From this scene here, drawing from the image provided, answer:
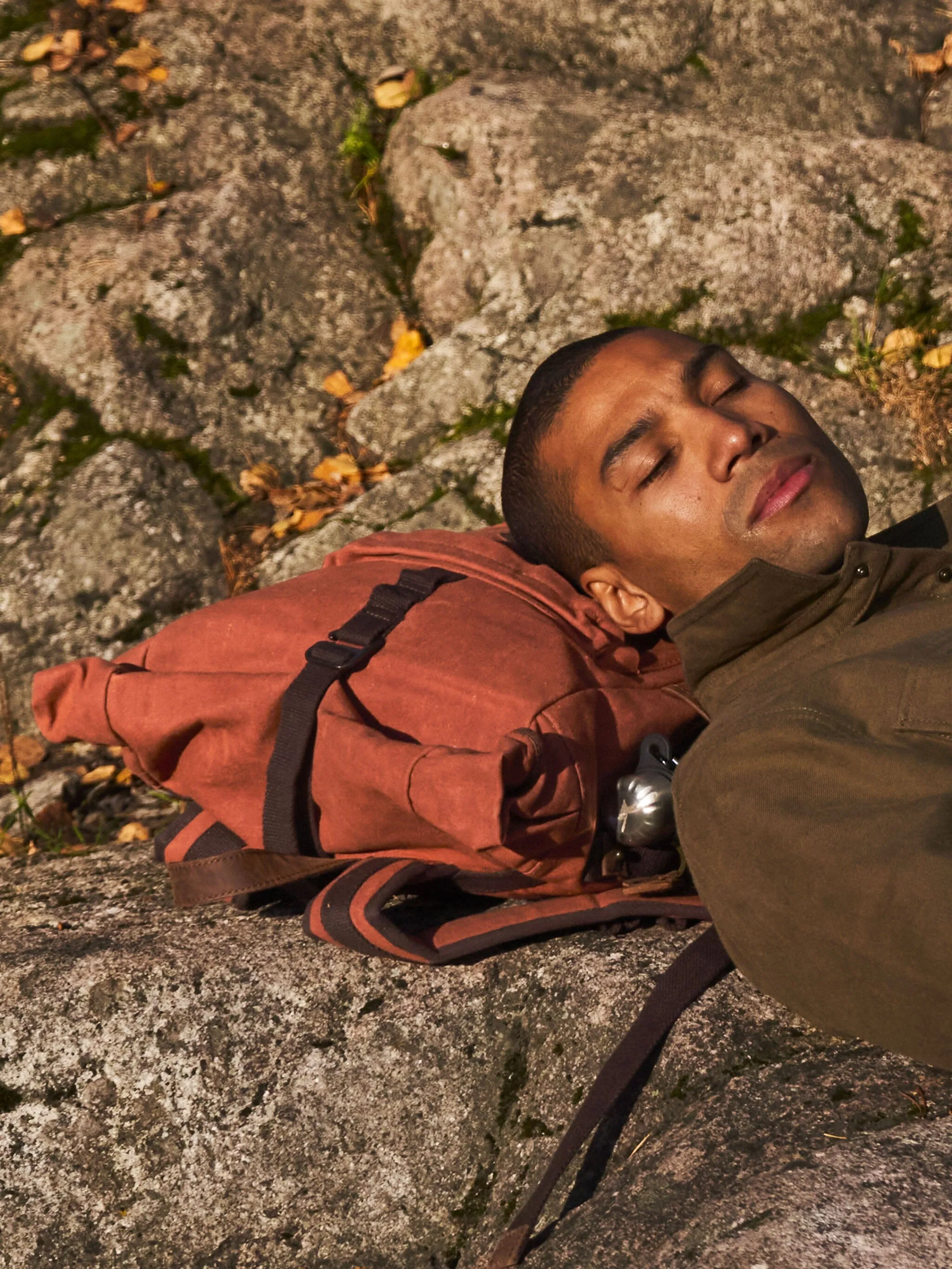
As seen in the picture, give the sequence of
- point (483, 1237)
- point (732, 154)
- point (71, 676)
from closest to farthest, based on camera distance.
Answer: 1. point (483, 1237)
2. point (71, 676)
3. point (732, 154)

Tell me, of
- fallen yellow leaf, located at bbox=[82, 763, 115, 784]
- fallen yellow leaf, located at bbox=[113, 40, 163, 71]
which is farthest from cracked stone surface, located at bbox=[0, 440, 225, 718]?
fallen yellow leaf, located at bbox=[113, 40, 163, 71]

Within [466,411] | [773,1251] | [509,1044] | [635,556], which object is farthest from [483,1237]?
[466,411]

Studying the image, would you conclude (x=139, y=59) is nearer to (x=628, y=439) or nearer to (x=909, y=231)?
(x=909, y=231)

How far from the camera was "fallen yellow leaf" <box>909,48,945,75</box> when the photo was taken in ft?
17.8

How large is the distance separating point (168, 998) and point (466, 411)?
2.64m

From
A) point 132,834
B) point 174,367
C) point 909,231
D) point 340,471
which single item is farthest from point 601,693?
point 909,231

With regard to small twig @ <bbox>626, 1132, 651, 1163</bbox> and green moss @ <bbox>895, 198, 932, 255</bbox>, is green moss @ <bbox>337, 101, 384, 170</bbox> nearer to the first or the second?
green moss @ <bbox>895, 198, 932, 255</bbox>

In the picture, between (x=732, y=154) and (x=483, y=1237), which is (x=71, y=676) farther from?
(x=732, y=154)

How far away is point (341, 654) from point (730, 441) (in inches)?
36.6

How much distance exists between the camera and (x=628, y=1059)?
2.22 metres

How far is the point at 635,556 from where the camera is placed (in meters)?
2.65

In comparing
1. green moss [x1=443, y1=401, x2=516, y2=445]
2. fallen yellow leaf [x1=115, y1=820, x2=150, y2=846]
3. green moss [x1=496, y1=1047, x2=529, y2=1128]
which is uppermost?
green moss [x1=443, y1=401, x2=516, y2=445]

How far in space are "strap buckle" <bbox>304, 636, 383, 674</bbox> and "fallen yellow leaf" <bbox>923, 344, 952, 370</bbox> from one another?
271 centimetres

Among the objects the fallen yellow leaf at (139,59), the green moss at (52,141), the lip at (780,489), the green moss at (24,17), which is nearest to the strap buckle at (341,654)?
the lip at (780,489)
